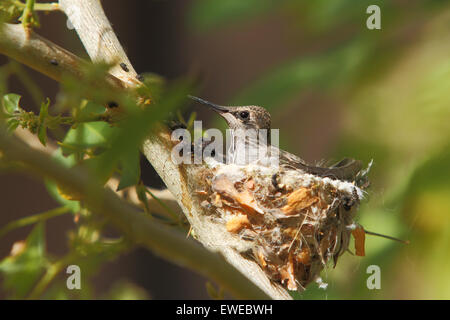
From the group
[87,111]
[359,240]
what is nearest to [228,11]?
[87,111]

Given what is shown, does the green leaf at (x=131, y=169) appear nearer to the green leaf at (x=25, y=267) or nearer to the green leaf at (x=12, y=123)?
the green leaf at (x=12, y=123)

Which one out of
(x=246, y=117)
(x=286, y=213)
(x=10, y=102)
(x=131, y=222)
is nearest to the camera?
(x=131, y=222)

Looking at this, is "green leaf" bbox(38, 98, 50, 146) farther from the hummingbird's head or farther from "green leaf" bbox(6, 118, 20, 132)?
the hummingbird's head

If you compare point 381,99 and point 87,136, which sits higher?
A: point 381,99

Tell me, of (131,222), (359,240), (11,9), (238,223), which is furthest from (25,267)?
(131,222)

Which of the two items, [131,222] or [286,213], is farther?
[286,213]

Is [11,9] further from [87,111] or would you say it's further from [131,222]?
[131,222]

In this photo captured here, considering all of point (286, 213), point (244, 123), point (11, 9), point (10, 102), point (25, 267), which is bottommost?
point (25, 267)

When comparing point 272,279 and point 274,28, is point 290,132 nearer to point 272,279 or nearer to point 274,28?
point 272,279

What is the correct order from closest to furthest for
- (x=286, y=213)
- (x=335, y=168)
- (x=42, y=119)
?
1. (x=42, y=119)
2. (x=286, y=213)
3. (x=335, y=168)
